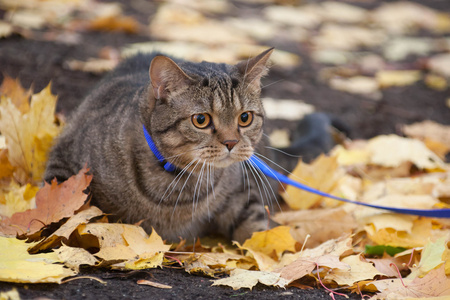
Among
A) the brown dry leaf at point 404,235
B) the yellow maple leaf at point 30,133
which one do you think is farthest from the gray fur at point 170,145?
the brown dry leaf at point 404,235

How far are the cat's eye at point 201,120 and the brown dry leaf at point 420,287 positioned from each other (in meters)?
0.84

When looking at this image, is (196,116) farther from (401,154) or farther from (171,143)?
(401,154)

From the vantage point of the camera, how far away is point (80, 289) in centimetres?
137

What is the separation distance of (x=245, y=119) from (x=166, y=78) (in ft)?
1.22

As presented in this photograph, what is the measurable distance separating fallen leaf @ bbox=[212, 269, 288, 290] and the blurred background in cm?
172

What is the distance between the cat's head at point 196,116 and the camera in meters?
1.79

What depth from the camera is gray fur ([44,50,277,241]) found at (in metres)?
1.81

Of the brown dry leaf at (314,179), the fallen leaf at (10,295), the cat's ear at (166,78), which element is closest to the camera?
the fallen leaf at (10,295)

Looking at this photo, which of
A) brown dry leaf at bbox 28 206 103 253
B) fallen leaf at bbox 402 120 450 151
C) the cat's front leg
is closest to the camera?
brown dry leaf at bbox 28 206 103 253

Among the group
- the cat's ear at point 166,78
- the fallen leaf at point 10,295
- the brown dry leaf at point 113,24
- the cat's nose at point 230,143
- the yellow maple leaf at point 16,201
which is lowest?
the fallen leaf at point 10,295

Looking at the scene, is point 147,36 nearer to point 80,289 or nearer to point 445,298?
point 80,289

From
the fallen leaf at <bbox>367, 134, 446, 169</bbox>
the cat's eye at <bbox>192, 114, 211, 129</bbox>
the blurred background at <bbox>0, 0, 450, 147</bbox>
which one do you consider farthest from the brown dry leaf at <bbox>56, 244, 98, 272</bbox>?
the fallen leaf at <bbox>367, 134, 446, 169</bbox>

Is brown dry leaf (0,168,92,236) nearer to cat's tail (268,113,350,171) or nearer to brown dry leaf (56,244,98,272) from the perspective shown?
brown dry leaf (56,244,98,272)

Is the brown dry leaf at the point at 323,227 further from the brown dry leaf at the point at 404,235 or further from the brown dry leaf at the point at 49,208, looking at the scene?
the brown dry leaf at the point at 49,208
